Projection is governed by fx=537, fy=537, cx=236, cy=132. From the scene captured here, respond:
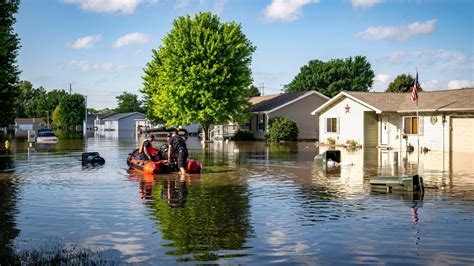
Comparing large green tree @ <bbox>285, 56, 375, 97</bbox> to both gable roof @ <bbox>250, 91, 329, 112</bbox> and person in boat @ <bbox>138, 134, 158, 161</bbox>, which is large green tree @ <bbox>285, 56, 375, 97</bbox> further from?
person in boat @ <bbox>138, 134, 158, 161</bbox>

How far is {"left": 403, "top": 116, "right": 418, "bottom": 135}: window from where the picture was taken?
38303 mm

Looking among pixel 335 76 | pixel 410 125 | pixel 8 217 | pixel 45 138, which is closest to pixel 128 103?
pixel 335 76

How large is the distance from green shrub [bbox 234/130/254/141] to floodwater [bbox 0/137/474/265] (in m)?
35.8

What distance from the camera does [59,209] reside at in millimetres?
13180

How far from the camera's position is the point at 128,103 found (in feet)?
550

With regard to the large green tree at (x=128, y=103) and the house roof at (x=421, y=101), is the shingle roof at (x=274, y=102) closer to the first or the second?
the house roof at (x=421, y=101)

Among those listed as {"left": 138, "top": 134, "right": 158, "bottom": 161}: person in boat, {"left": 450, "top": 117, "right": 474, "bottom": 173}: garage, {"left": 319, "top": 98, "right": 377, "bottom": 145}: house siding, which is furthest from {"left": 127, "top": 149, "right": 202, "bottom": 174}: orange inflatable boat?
{"left": 319, "top": 98, "right": 377, "bottom": 145}: house siding

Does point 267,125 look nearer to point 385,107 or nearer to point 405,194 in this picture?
point 385,107

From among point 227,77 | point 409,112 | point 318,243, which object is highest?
point 227,77

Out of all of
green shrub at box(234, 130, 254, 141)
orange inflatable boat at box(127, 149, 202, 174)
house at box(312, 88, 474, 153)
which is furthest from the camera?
green shrub at box(234, 130, 254, 141)

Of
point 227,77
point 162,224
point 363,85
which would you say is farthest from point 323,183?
point 363,85

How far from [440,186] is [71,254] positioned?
12530 millimetres

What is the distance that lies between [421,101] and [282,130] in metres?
15.4

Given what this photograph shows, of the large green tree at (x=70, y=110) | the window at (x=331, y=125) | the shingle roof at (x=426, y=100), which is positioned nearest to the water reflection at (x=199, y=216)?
the shingle roof at (x=426, y=100)
